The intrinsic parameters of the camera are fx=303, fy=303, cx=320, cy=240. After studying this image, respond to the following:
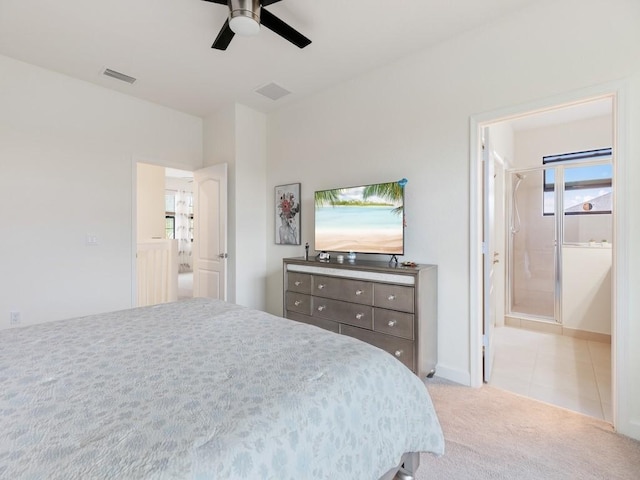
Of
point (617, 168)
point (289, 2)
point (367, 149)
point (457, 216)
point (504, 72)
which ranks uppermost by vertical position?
point (289, 2)

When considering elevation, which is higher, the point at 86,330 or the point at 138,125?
the point at 138,125

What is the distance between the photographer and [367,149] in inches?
123

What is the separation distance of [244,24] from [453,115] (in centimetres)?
176

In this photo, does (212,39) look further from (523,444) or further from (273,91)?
(523,444)

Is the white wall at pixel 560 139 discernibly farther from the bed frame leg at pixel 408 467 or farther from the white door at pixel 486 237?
the bed frame leg at pixel 408 467

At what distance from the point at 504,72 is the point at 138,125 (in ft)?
12.7

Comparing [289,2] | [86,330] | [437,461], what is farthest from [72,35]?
[437,461]

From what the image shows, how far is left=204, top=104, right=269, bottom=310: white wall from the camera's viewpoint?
3.81 m

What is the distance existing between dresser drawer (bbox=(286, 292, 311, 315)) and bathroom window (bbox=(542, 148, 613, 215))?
11.7ft

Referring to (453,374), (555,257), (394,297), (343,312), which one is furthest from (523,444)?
(555,257)

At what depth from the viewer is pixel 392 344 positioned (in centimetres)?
245

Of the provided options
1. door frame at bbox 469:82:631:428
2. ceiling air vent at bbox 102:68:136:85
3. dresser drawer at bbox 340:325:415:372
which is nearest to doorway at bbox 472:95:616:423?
door frame at bbox 469:82:631:428

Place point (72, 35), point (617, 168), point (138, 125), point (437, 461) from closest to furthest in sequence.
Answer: point (437, 461) < point (617, 168) < point (72, 35) < point (138, 125)

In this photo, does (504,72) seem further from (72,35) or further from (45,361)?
(72,35)
